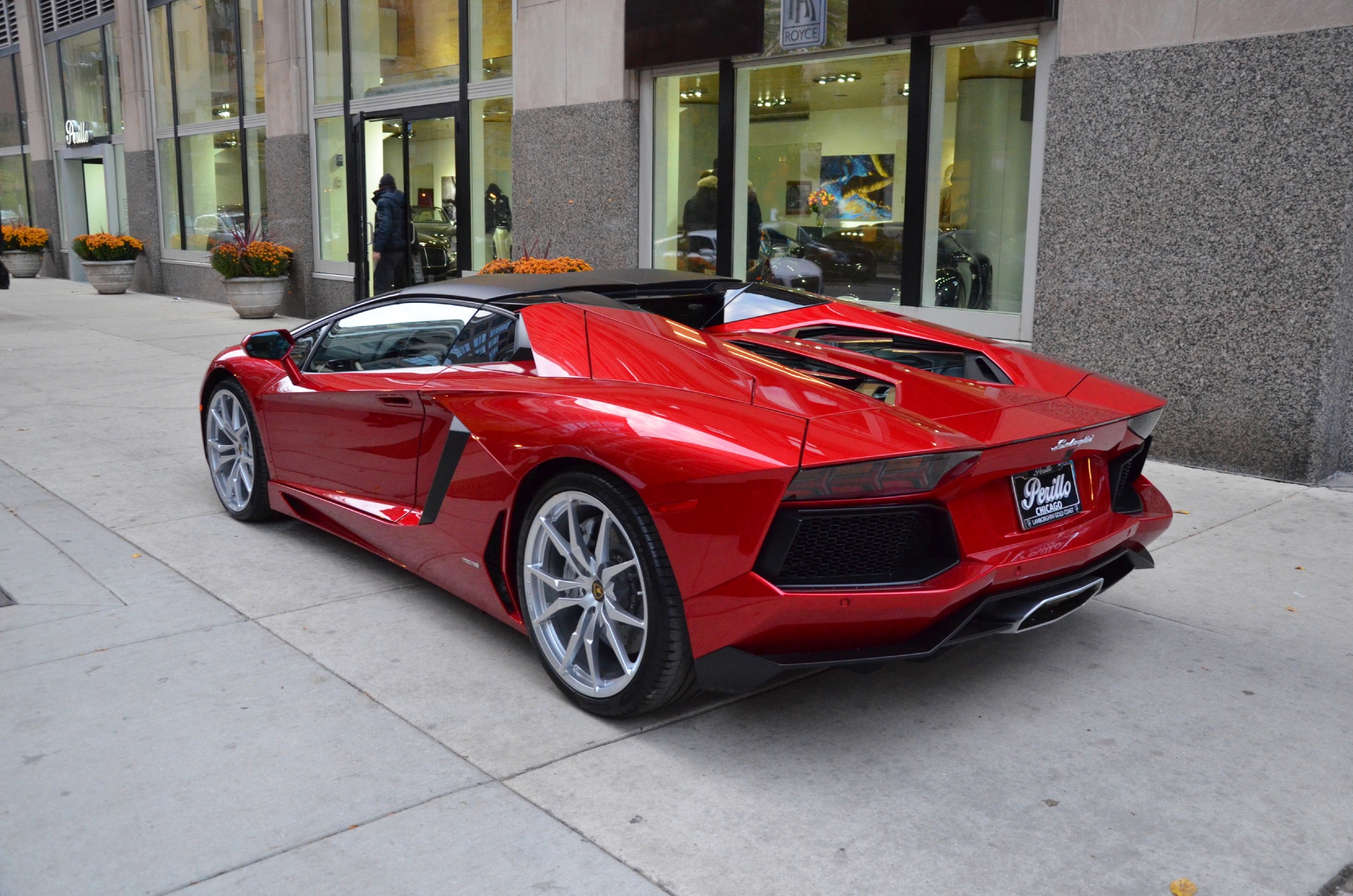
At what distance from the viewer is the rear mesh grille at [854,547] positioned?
2971mm

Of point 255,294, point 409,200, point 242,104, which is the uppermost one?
point 242,104

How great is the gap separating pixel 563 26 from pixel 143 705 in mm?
9514

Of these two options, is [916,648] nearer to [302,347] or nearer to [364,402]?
[364,402]

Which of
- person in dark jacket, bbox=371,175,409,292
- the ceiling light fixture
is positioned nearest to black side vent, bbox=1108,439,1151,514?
the ceiling light fixture

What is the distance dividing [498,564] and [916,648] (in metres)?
1.44

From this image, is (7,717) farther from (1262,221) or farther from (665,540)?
(1262,221)

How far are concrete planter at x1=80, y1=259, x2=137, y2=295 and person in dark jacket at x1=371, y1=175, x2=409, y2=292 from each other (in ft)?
29.0

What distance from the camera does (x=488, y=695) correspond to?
3646mm

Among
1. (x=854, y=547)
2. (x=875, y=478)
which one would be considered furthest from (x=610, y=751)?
(x=875, y=478)

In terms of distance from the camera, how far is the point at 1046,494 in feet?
11.1

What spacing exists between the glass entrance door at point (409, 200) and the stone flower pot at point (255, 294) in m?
2.11

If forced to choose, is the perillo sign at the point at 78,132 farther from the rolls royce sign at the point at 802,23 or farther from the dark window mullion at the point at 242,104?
the rolls royce sign at the point at 802,23

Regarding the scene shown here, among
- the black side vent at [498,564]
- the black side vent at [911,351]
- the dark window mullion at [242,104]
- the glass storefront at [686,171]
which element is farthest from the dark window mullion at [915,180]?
the dark window mullion at [242,104]

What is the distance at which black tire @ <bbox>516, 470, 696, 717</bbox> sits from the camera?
124 inches
